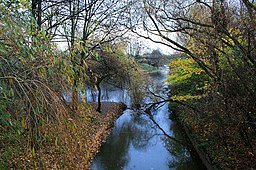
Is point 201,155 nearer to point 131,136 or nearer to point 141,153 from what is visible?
point 141,153

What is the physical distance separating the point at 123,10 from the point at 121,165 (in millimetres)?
7151

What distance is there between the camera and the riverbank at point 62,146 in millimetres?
2148

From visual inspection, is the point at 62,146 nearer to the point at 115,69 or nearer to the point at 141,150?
the point at 141,150

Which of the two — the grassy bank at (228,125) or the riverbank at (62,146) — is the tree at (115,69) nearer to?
the riverbank at (62,146)

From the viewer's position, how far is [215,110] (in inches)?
237

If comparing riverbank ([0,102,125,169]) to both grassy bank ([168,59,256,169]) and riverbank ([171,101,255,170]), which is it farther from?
riverbank ([171,101,255,170])

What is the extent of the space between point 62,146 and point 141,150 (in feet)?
27.1

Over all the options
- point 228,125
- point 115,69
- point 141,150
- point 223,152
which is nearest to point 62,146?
point 228,125

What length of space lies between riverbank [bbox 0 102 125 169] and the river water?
56 cm

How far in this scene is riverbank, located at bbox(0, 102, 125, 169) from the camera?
2.15 meters

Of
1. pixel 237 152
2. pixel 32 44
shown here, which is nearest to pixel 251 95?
pixel 237 152

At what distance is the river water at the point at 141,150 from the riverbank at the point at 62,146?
1.85 ft

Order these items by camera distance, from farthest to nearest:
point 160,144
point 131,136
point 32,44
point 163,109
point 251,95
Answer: point 163,109, point 131,136, point 160,144, point 251,95, point 32,44

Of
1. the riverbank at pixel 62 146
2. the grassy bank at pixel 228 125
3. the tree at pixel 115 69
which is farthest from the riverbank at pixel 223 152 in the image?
the tree at pixel 115 69
